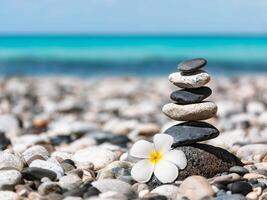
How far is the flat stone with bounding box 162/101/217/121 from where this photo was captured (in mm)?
4164

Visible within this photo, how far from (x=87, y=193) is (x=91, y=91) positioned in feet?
34.7

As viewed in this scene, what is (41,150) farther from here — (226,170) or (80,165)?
(226,170)

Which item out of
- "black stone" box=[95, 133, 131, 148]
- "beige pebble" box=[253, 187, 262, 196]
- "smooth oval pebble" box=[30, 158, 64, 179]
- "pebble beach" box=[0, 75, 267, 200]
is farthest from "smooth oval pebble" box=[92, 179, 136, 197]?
"black stone" box=[95, 133, 131, 148]

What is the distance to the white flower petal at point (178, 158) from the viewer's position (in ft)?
13.1

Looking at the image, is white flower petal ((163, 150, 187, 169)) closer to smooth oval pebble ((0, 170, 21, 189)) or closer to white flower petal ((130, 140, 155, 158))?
white flower petal ((130, 140, 155, 158))

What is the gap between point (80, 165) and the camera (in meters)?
4.56

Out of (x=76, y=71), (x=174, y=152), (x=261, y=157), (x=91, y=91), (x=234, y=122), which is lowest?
(x=76, y=71)

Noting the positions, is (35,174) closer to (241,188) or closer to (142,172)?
(142,172)

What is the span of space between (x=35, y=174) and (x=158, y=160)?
72 cm

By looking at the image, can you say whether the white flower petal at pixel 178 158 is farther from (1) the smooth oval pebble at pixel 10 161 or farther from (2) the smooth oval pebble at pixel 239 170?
(1) the smooth oval pebble at pixel 10 161

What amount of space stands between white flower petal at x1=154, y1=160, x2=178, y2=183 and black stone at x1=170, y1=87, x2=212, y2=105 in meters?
0.42

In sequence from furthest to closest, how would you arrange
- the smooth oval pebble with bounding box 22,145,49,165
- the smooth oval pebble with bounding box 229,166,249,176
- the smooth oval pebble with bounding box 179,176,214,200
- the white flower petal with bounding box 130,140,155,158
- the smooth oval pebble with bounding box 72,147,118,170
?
the smooth oval pebble with bounding box 72,147,118,170 < the smooth oval pebble with bounding box 22,145,49,165 < the smooth oval pebble with bounding box 229,166,249,176 < the white flower petal with bounding box 130,140,155,158 < the smooth oval pebble with bounding box 179,176,214,200

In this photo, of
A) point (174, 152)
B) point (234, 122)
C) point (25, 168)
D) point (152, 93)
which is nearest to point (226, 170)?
point (174, 152)

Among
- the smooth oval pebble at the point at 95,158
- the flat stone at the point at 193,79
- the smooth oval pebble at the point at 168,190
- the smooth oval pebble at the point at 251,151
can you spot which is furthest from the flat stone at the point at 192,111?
the smooth oval pebble at the point at 251,151
